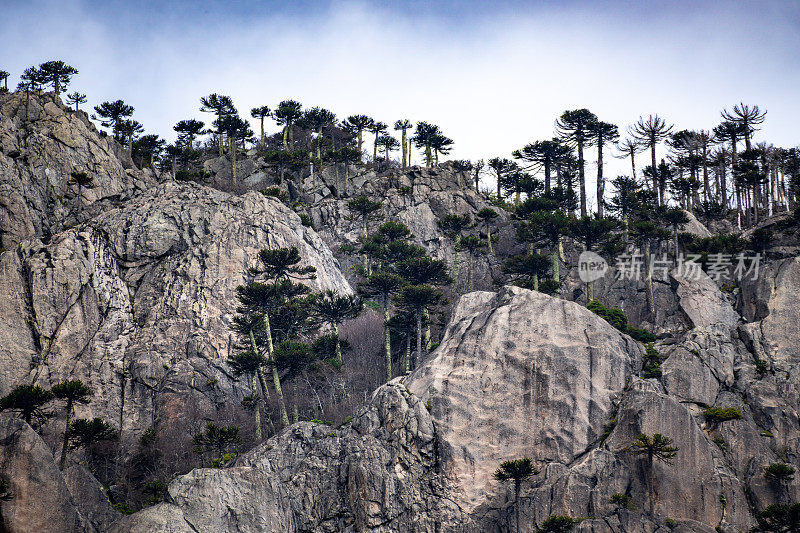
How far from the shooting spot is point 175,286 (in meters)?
52.8

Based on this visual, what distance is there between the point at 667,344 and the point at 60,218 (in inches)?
2001

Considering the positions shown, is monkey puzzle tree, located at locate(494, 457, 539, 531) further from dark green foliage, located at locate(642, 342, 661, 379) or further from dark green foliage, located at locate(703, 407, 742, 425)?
dark green foliage, located at locate(703, 407, 742, 425)

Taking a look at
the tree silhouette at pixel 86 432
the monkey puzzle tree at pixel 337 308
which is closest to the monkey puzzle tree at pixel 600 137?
the monkey puzzle tree at pixel 337 308

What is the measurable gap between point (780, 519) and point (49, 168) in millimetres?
61576

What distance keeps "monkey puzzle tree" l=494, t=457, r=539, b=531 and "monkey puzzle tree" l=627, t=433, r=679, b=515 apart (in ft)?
18.9

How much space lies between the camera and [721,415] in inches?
1497

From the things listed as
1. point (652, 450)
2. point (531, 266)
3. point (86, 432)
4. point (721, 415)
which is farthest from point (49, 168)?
point (721, 415)

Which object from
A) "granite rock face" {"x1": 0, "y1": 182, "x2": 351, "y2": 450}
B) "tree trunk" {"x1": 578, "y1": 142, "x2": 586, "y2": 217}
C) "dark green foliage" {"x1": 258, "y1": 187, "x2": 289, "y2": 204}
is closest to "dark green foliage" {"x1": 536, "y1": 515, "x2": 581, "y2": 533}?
"granite rock face" {"x1": 0, "y1": 182, "x2": 351, "y2": 450}

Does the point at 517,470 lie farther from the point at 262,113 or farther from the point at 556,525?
the point at 262,113

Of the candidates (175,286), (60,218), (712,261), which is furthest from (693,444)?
(60,218)

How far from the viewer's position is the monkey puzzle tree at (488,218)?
62156mm

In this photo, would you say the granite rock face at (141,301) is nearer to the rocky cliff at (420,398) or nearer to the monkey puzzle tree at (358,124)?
the rocky cliff at (420,398)

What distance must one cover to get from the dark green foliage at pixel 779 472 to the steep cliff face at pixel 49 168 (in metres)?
53.8

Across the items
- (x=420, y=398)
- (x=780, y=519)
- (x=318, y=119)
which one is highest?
(x=318, y=119)
